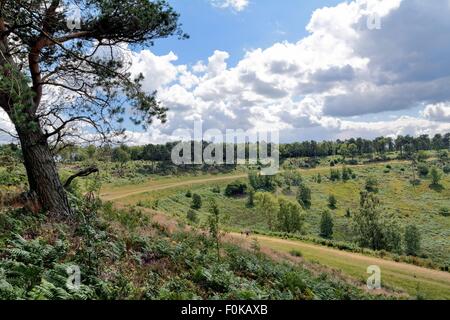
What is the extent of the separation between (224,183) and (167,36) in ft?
354

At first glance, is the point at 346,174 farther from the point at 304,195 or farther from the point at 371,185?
the point at 304,195

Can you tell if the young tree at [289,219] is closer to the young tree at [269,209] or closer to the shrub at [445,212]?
the young tree at [269,209]

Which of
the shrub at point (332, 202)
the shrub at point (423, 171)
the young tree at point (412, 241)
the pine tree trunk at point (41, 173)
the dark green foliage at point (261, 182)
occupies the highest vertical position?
the pine tree trunk at point (41, 173)

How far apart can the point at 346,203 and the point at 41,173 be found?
105918mm

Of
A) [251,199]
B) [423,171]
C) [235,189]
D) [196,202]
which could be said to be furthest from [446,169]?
[196,202]

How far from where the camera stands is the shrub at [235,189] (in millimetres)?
112250

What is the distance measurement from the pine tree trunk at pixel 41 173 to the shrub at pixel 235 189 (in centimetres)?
10091

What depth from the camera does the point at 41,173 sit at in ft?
35.6

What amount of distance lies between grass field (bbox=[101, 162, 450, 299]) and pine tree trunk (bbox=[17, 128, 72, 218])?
84.2 ft

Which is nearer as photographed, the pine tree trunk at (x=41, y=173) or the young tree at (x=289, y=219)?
the pine tree trunk at (x=41, y=173)

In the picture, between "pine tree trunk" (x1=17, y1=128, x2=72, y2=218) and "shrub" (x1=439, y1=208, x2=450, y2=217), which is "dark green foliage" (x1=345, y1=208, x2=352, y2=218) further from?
"pine tree trunk" (x1=17, y1=128, x2=72, y2=218)

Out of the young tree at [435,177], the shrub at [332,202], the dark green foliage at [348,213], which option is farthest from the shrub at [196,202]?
the young tree at [435,177]

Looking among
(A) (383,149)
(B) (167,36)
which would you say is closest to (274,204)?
(B) (167,36)
